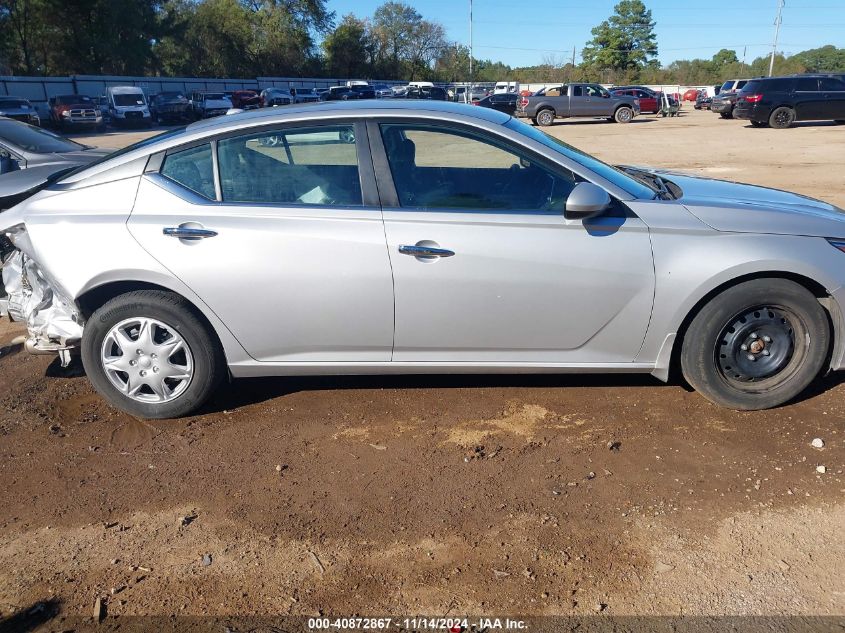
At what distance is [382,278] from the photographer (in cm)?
344

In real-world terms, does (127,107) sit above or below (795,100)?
below

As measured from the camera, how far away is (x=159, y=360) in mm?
3686

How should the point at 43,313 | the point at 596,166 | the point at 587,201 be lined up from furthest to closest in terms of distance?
1. the point at 43,313
2. the point at 596,166
3. the point at 587,201

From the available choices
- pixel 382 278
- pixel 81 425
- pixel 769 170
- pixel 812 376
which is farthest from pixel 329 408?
pixel 769 170

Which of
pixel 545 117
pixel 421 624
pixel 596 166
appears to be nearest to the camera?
pixel 421 624

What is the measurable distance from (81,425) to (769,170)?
1379 cm

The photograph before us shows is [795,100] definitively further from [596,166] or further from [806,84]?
[596,166]

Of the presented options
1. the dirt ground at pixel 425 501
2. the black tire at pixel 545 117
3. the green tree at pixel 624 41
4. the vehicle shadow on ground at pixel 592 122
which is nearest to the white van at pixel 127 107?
the black tire at pixel 545 117

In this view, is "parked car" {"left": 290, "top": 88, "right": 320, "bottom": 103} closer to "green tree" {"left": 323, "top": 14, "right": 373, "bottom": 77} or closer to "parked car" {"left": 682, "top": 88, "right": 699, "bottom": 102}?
"green tree" {"left": 323, "top": 14, "right": 373, "bottom": 77}

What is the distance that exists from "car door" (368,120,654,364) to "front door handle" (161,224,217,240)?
952mm

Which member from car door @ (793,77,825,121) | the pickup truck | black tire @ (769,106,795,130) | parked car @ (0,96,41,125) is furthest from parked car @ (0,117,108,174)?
the pickup truck

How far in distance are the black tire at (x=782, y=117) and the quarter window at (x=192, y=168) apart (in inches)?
1026

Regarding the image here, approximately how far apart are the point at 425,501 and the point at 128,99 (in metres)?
38.4

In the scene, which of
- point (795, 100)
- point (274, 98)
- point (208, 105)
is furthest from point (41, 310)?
point (274, 98)
